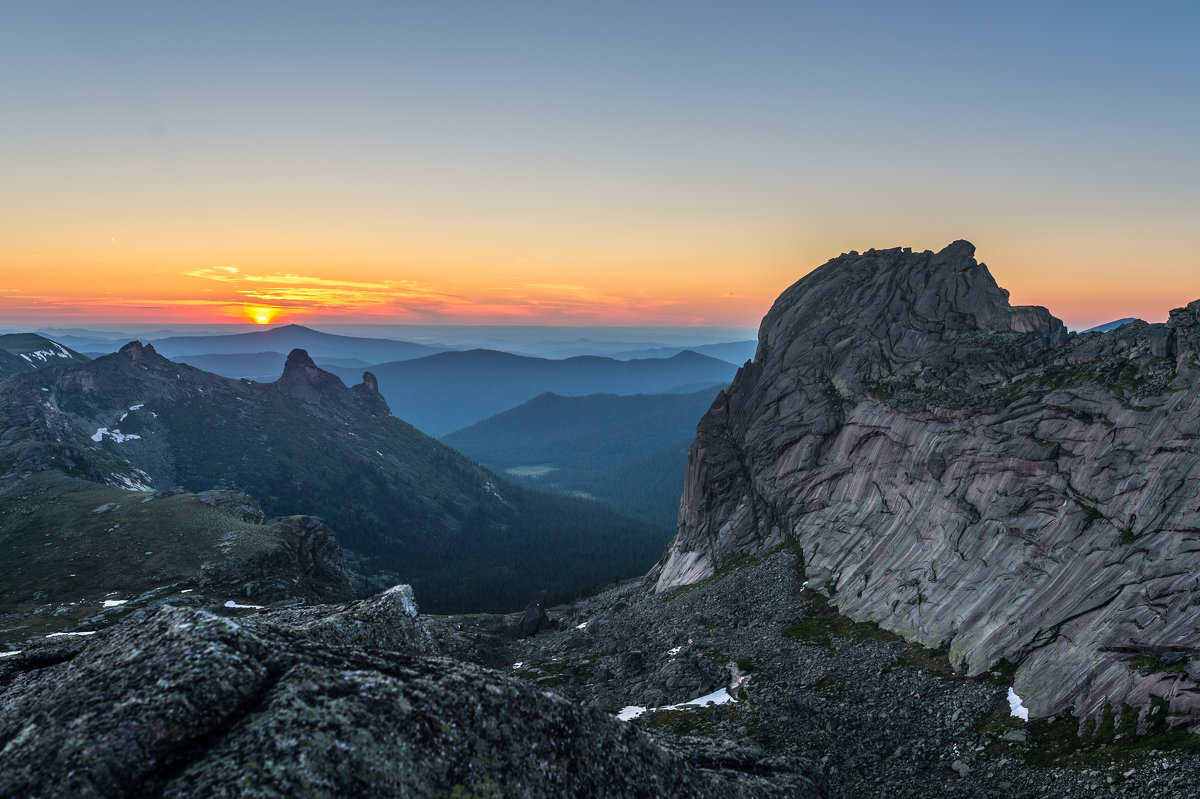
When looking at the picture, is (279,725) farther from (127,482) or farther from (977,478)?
(127,482)

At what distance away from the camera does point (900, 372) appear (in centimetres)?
10219

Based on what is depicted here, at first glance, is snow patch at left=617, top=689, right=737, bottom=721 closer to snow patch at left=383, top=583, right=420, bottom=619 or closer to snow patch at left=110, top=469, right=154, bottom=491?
snow patch at left=383, top=583, right=420, bottom=619

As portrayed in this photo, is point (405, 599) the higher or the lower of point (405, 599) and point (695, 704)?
the higher

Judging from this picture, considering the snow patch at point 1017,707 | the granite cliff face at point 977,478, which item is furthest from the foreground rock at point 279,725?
the granite cliff face at point 977,478

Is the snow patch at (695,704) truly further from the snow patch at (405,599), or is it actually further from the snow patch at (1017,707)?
the snow patch at (405,599)

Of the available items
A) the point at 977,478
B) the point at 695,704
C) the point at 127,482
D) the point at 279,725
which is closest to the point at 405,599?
the point at 279,725

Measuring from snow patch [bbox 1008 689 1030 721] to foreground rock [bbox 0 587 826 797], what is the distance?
Answer: 40626 mm

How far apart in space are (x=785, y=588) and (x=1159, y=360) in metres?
52.3

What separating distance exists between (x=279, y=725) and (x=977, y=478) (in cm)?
8133

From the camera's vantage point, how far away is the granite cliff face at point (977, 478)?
165 ft

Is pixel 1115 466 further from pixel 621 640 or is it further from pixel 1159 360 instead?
pixel 621 640

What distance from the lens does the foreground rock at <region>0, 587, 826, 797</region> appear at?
13.3m

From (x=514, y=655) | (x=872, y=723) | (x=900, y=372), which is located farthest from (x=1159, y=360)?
(x=514, y=655)

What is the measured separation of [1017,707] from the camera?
48188mm
